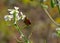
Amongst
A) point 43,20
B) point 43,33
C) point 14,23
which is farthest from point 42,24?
point 14,23

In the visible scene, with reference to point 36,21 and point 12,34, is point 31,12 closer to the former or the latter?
point 36,21

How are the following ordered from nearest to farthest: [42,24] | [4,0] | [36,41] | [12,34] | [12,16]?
1. [12,16]
2. [36,41]
3. [12,34]
4. [42,24]
5. [4,0]

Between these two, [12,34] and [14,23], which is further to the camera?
[12,34]

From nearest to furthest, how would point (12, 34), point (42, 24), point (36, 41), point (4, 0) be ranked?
point (36, 41) → point (12, 34) → point (42, 24) → point (4, 0)

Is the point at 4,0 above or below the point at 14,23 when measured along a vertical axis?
below

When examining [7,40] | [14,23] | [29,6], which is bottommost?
[7,40]

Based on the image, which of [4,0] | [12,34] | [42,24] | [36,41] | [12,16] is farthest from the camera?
[4,0]

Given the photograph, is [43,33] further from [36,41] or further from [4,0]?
[4,0]

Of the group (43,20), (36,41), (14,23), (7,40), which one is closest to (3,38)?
(7,40)

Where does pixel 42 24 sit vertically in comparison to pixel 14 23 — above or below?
below
